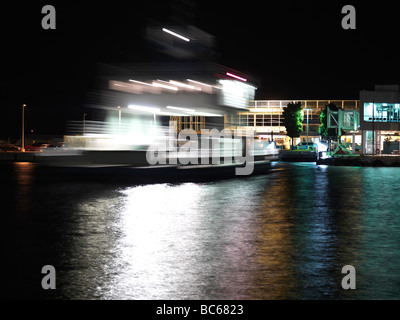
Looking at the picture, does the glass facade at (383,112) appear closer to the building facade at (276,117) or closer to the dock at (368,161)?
the dock at (368,161)

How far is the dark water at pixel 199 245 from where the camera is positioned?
230 inches

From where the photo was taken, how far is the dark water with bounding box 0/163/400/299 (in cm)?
584

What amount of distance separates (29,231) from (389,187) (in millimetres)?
14565

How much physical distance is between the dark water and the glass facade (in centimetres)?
5189

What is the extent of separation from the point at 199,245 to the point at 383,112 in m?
61.8

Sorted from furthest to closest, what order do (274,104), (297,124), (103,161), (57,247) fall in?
(274,104) → (297,124) → (103,161) → (57,247)

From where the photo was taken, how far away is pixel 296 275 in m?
6.44

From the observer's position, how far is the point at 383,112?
65250 millimetres

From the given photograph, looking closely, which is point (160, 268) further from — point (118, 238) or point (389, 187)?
point (389, 187)

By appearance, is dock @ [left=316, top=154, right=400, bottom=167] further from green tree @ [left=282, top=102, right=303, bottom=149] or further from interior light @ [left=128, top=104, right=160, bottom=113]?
green tree @ [left=282, top=102, right=303, bottom=149]

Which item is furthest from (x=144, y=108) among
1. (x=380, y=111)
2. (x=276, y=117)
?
(x=276, y=117)

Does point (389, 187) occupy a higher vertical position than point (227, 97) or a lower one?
lower

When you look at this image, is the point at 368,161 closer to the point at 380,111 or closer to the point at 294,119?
the point at 380,111
